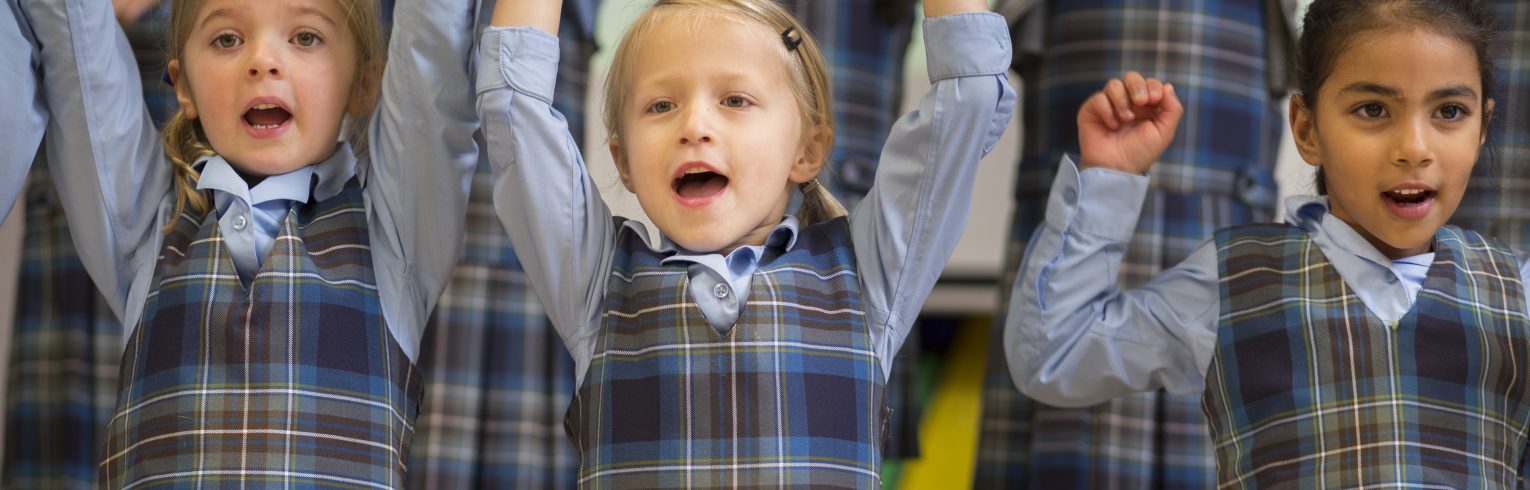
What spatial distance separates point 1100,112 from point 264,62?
2.96 ft

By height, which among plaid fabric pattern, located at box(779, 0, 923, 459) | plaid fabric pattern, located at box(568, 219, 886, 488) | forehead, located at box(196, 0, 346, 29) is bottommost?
plaid fabric pattern, located at box(568, 219, 886, 488)

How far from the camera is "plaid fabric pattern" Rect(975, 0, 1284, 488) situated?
226cm

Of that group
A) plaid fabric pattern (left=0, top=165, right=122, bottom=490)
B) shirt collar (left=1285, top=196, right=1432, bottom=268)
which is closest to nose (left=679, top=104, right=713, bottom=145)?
shirt collar (left=1285, top=196, right=1432, bottom=268)

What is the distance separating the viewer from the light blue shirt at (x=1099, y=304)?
1.81 meters

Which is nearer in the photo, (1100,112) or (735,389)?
(735,389)

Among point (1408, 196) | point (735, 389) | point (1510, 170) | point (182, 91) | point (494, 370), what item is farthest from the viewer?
point (494, 370)

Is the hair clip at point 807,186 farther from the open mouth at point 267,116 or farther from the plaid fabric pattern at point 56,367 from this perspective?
the plaid fabric pattern at point 56,367

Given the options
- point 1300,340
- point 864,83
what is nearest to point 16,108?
point 864,83

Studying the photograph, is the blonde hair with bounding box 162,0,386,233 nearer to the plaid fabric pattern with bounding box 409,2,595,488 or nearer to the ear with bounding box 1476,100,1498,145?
the plaid fabric pattern with bounding box 409,2,595,488

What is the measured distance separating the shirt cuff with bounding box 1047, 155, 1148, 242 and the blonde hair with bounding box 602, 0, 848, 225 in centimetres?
25

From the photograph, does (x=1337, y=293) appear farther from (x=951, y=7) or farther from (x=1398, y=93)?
(x=951, y=7)

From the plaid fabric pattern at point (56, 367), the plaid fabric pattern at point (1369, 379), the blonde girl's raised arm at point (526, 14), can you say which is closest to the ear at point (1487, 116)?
the plaid fabric pattern at point (1369, 379)

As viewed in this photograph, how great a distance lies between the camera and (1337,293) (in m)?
1.69

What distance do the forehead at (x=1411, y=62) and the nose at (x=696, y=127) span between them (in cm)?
67
